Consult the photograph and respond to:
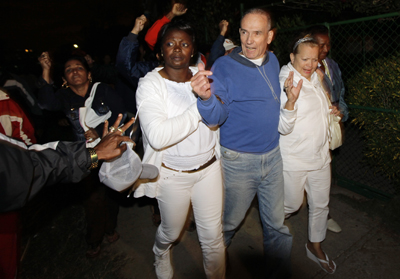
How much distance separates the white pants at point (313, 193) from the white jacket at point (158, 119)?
112 cm

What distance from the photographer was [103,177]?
1.90 metres

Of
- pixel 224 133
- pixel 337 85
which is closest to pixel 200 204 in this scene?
pixel 224 133

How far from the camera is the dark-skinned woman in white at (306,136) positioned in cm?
233

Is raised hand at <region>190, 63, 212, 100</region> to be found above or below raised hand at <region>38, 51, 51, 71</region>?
below

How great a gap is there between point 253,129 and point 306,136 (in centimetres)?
51

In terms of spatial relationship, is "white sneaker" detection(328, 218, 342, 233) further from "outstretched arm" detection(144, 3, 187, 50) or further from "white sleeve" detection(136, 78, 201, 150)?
"outstretched arm" detection(144, 3, 187, 50)

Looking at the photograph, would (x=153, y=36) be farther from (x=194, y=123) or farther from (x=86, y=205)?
(x=86, y=205)

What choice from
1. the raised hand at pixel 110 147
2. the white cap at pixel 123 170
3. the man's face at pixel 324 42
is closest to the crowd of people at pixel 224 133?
the raised hand at pixel 110 147

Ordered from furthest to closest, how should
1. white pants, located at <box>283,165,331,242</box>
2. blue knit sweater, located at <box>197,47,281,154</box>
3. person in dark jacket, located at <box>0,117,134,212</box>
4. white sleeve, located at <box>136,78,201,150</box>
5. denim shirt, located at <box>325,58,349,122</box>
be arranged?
denim shirt, located at <box>325,58,349,122</box> < white pants, located at <box>283,165,331,242</box> < blue knit sweater, located at <box>197,47,281,154</box> < white sleeve, located at <box>136,78,201,150</box> < person in dark jacket, located at <box>0,117,134,212</box>

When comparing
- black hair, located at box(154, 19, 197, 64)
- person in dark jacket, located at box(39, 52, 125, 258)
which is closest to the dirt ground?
person in dark jacket, located at box(39, 52, 125, 258)

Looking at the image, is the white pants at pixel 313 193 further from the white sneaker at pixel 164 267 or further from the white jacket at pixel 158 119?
the white sneaker at pixel 164 267

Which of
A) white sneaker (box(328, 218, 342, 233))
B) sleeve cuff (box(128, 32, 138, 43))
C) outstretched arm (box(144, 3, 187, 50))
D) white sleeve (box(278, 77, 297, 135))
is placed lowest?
white sneaker (box(328, 218, 342, 233))

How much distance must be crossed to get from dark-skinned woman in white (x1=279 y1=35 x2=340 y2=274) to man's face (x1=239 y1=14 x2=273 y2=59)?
1.14 feet

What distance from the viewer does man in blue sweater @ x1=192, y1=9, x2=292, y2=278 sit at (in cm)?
211
